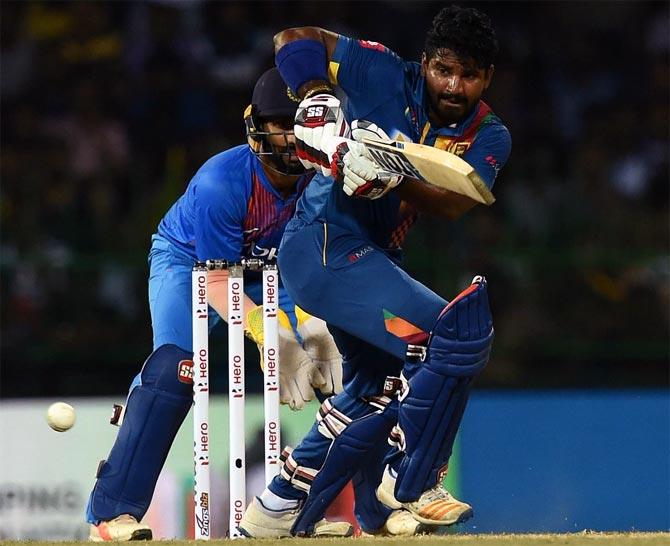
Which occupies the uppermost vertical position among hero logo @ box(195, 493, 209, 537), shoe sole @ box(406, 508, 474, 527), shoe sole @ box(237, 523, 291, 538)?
shoe sole @ box(406, 508, 474, 527)

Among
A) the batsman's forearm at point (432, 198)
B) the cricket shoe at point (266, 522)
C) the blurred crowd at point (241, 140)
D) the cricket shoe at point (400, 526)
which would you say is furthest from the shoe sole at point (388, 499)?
the blurred crowd at point (241, 140)

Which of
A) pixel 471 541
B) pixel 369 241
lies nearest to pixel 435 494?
pixel 471 541

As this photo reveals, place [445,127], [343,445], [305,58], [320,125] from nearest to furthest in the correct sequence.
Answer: [320,125], [305,58], [445,127], [343,445]

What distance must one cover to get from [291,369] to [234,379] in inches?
13.9

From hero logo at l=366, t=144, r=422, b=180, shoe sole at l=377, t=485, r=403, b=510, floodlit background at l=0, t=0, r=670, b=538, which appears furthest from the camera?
floodlit background at l=0, t=0, r=670, b=538

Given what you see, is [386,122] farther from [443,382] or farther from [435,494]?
[435,494]

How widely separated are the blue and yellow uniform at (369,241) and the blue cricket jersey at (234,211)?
1.57ft

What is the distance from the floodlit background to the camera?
7293mm

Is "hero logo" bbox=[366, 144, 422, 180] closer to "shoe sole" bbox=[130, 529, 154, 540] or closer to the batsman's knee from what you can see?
the batsman's knee

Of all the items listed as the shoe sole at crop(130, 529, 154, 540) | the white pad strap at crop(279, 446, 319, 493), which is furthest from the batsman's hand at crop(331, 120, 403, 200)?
the shoe sole at crop(130, 529, 154, 540)

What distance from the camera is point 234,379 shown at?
4.81 metres

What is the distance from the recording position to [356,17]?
9664 millimetres

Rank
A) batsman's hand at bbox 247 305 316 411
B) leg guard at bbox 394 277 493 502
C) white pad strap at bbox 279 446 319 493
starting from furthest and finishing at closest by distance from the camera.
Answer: batsman's hand at bbox 247 305 316 411, white pad strap at bbox 279 446 319 493, leg guard at bbox 394 277 493 502

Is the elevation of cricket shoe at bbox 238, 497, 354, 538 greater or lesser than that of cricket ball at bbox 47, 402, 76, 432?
lesser
